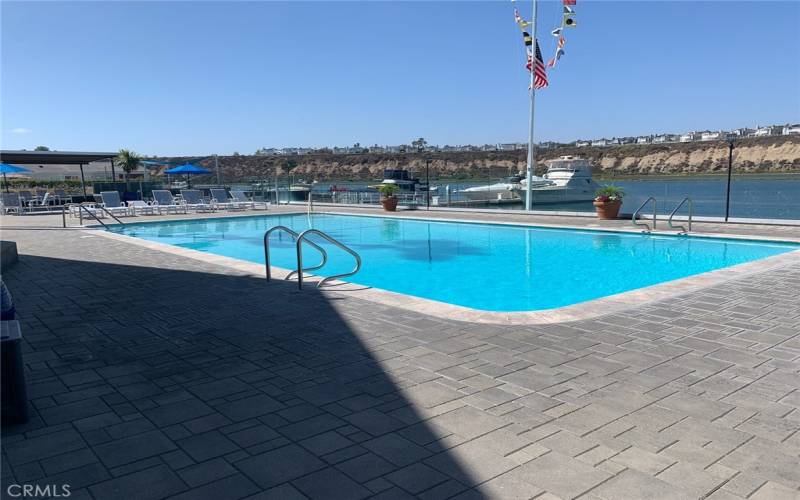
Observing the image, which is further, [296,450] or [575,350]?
[575,350]

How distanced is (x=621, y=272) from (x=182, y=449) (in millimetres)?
8136

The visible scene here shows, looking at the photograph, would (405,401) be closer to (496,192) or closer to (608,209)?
(608,209)

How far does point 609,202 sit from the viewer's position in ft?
47.4

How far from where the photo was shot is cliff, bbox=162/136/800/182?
7175 cm

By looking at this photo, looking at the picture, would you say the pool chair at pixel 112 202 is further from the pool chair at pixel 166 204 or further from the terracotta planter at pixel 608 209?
the terracotta planter at pixel 608 209

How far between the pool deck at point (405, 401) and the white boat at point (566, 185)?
74.1ft

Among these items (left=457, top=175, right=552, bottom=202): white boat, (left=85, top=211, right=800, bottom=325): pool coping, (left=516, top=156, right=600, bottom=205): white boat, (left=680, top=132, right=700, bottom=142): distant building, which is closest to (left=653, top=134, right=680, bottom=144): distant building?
(left=680, top=132, right=700, bottom=142): distant building

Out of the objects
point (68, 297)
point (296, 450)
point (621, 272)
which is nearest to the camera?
point (296, 450)

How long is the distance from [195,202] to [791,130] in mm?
85321

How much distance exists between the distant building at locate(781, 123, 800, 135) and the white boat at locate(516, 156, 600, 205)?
6007cm

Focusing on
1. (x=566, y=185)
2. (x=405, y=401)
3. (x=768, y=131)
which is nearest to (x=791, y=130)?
(x=768, y=131)

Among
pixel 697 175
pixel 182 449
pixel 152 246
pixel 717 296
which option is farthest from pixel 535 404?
pixel 697 175

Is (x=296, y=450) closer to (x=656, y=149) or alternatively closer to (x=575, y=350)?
(x=575, y=350)

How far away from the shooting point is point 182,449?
2832 millimetres
